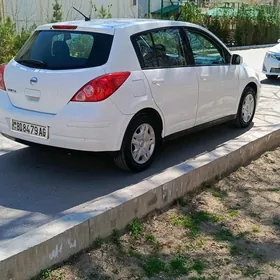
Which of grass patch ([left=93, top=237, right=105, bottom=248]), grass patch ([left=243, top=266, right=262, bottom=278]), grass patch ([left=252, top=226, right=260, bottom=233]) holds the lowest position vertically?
grass patch ([left=243, top=266, right=262, bottom=278])

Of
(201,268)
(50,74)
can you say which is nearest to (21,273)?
(201,268)

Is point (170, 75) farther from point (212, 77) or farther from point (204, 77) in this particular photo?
point (212, 77)

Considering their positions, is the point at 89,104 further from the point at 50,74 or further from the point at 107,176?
the point at 107,176

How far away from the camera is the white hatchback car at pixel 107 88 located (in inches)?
184

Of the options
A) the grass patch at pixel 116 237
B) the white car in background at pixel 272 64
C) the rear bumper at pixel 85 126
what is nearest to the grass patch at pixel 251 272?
the grass patch at pixel 116 237

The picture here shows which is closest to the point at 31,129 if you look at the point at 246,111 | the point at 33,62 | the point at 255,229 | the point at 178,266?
A: the point at 33,62

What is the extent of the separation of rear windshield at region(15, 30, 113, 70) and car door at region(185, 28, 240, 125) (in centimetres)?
148

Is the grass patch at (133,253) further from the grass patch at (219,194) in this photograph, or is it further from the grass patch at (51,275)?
the grass patch at (219,194)

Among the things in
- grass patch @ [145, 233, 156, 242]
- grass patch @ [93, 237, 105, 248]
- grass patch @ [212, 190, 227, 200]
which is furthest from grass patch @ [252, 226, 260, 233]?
grass patch @ [93, 237, 105, 248]

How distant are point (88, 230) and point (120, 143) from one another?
4.40 ft

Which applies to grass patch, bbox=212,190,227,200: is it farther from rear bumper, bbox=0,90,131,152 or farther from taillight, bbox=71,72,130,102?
taillight, bbox=71,72,130,102

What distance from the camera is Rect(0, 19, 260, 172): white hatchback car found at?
4.68 m

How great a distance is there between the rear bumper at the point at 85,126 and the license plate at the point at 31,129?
0.14 feet

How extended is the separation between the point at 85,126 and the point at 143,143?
839mm
